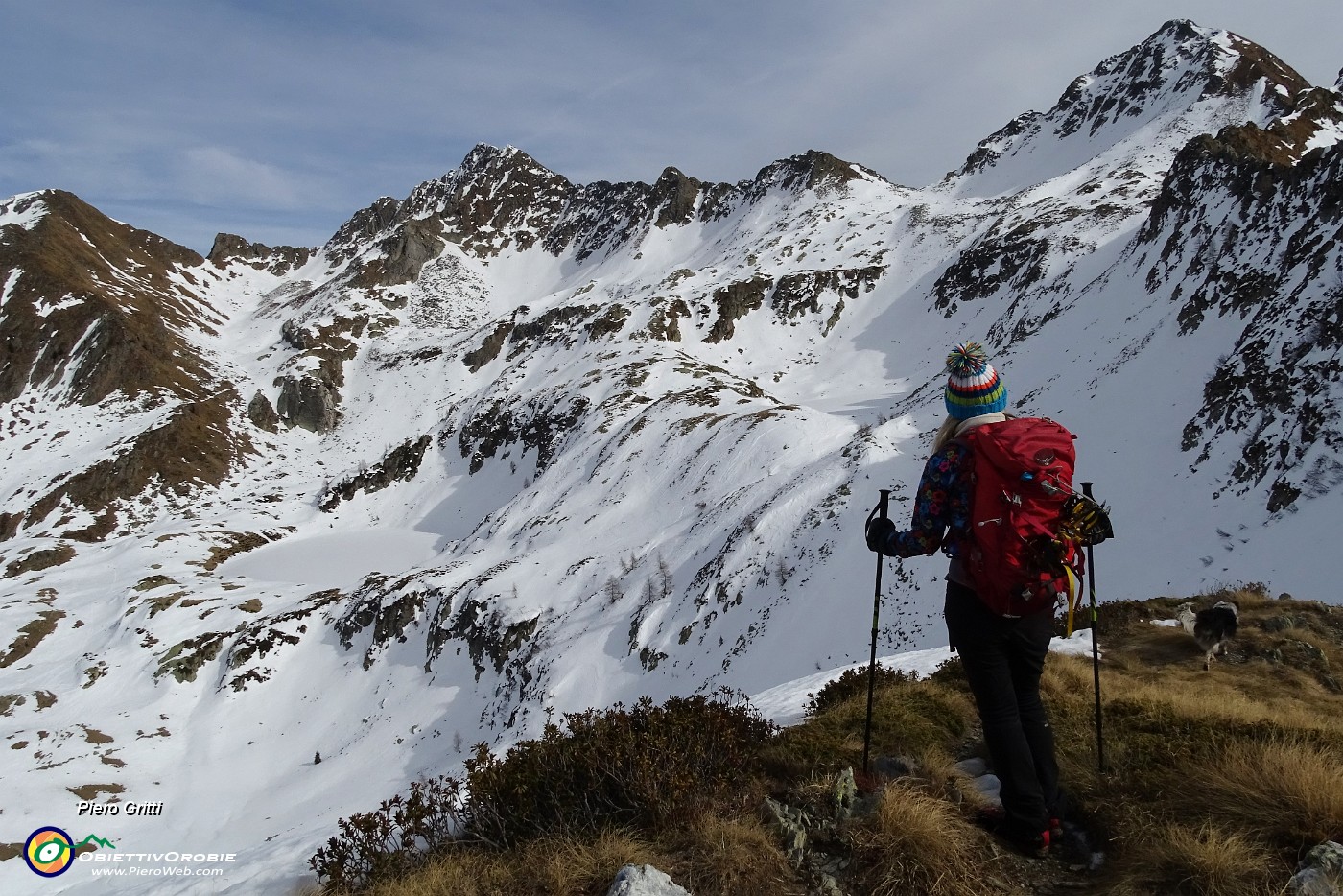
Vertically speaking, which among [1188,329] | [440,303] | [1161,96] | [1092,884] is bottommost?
[1092,884]

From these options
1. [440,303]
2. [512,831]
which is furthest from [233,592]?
[440,303]

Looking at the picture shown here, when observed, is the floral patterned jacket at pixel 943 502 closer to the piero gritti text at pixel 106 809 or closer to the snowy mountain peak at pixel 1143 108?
the piero gritti text at pixel 106 809

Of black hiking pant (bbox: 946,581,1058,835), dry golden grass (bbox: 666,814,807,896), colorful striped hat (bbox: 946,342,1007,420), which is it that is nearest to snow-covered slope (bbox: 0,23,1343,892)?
dry golden grass (bbox: 666,814,807,896)

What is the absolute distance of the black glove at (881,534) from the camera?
4.71m

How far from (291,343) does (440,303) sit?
23.4 meters

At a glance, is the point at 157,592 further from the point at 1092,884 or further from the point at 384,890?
the point at 1092,884

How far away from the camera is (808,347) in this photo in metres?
68.8

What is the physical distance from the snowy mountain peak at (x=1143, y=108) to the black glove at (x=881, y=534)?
8528cm

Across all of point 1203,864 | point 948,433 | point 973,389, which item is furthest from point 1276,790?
point 973,389

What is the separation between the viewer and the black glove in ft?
15.5

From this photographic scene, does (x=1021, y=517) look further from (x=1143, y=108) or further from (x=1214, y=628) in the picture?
(x=1143, y=108)

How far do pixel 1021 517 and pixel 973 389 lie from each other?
92 cm

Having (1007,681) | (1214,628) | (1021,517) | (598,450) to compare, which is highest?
(598,450)

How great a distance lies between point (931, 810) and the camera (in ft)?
13.6
